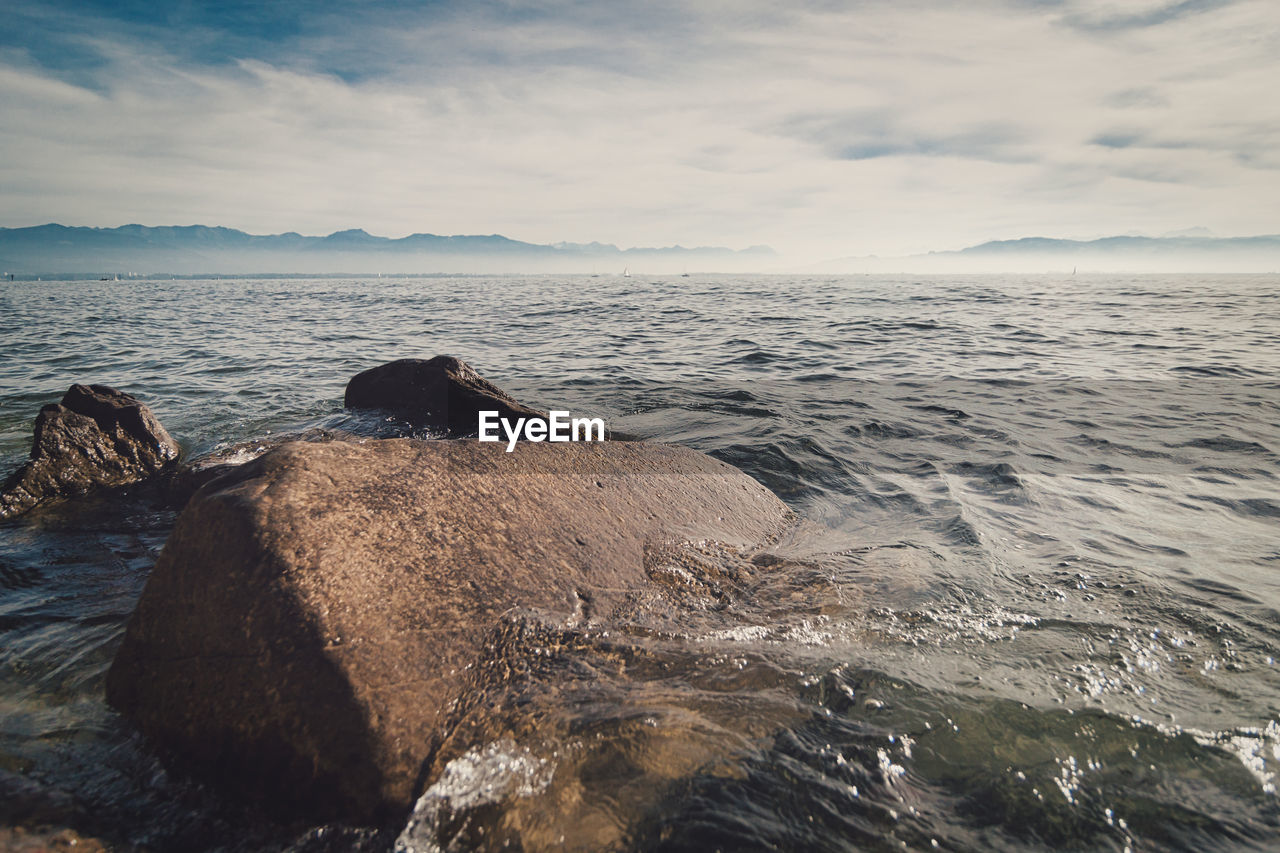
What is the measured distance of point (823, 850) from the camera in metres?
2.33

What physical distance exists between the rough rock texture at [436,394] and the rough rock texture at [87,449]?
2454mm

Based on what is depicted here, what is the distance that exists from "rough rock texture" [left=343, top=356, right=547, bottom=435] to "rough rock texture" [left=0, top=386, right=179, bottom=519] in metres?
2.45

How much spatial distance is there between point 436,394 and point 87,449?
353 centimetres

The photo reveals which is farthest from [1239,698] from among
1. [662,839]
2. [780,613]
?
[662,839]

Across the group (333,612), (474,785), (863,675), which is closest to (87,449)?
(333,612)

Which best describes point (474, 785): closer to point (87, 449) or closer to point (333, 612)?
point (333, 612)

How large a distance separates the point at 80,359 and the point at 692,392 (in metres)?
16.1

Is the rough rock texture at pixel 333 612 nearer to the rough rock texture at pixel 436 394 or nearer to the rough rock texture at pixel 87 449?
the rough rock texture at pixel 436 394

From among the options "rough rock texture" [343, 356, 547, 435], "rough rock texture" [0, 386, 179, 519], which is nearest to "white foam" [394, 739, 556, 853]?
"rough rock texture" [343, 356, 547, 435]

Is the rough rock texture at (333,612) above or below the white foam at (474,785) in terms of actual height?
above

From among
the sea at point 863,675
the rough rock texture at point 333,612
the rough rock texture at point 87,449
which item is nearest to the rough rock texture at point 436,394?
the sea at point 863,675

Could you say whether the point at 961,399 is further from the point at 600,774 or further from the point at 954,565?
the point at 600,774

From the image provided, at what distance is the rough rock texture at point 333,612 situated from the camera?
2.43m

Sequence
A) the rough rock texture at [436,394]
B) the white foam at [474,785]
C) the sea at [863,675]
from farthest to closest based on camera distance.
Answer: the rough rock texture at [436,394] → the sea at [863,675] → the white foam at [474,785]
